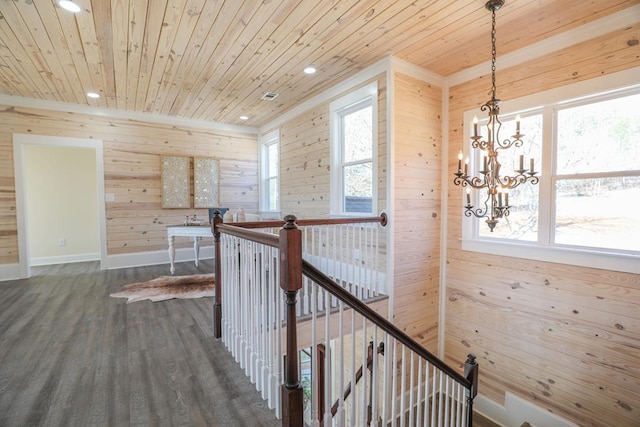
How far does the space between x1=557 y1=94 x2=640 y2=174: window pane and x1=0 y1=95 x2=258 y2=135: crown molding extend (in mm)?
5226

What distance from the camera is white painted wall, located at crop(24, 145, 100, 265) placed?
222 inches

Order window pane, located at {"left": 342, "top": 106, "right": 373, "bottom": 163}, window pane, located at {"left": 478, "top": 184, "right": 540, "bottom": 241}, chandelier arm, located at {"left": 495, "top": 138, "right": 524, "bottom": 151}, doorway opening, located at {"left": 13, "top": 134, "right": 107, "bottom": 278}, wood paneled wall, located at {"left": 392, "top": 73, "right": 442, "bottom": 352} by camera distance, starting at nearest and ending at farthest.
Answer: chandelier arm, located at {"left": 495, "top": 138, "right": 524, "bottom": 151} → window pane, located at {"left": 478, "top": 184, "right": 540, "bottom": 241} → wood paneled wall, located at {"left": 392, "top": 73, "right": 442, "bottom": 352} → window pane, located at {"left": 342, "top": 106, "right": 373, "bottom": 163} → doorway opening, located at {"left": 13, "top": 134, "right": 107, "bottom": 278}

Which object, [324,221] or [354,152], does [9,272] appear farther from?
[354,152]

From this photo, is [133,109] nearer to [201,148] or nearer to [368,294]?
[201,148]

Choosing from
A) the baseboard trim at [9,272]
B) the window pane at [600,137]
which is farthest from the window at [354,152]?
the baseboard trim at [9,272]

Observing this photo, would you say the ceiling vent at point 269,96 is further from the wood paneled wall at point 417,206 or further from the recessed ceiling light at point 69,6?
the recessed ceiling light at point 69,6

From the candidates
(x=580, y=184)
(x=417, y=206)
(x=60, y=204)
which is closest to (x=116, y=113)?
(x=60, y=204)

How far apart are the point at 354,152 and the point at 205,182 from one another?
130 inches

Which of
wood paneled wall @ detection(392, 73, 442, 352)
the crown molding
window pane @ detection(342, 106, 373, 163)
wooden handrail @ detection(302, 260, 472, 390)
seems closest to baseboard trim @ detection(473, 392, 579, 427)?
wood paneled wall @ detection(392, 73, 442, 352)

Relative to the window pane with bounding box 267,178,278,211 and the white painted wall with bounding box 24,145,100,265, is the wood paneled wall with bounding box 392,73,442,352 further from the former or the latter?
the white painted wall with bounding box 24,145,100,265

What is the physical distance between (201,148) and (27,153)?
3.16m

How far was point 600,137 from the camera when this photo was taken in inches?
102

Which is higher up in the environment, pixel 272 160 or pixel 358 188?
pixel 272 160

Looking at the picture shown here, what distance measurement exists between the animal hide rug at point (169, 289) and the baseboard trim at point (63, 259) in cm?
281
